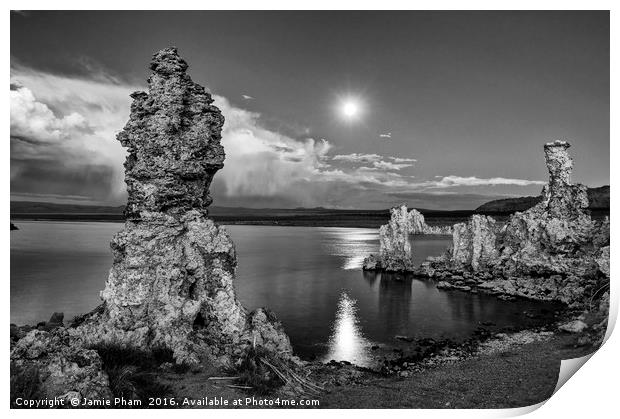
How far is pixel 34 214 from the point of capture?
8.77 m

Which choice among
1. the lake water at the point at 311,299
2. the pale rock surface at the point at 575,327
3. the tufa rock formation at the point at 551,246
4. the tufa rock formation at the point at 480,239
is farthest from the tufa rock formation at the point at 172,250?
the tufa rock formation at the point at 480,239

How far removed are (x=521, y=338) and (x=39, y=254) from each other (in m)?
17.0

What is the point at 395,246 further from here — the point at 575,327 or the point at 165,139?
the point at 165,139

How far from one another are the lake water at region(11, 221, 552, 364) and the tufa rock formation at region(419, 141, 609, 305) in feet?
7.37

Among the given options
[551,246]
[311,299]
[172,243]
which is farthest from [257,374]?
[551,246]

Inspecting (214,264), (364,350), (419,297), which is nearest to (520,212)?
(419,297)

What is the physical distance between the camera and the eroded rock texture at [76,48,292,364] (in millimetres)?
7488

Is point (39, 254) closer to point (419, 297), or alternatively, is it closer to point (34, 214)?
point (34, 214)

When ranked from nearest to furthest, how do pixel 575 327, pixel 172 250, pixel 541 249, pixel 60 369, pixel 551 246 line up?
pixel 60 369
pixel 172 250
pixel 575 327
pixel 551 246
pixel 541 249

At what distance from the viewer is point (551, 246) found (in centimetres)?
2353

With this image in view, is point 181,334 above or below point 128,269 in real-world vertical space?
below

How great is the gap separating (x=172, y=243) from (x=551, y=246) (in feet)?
74.3
